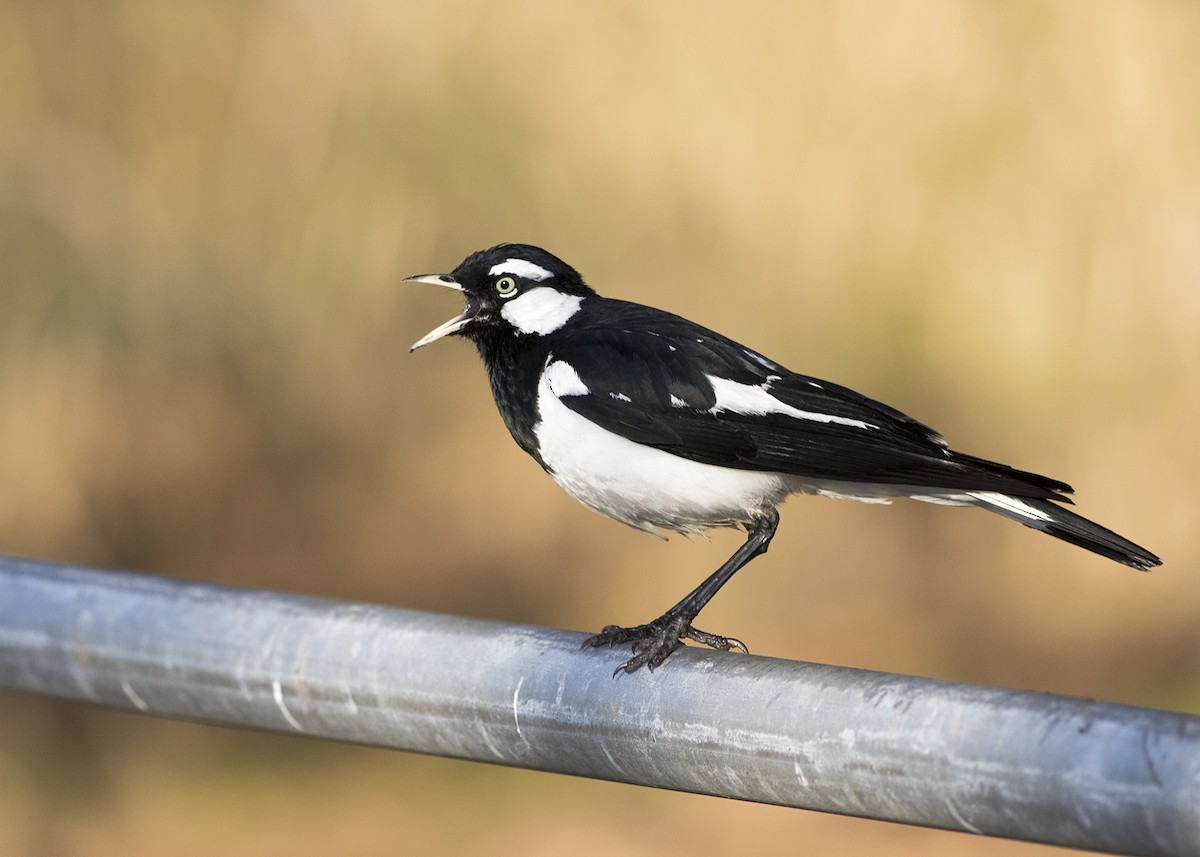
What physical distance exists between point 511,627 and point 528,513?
3.32 metres

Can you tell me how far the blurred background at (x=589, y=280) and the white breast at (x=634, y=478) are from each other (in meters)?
2.30

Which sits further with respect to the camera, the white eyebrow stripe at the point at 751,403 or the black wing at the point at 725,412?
the white eyebrow stripe at the point at 751,403

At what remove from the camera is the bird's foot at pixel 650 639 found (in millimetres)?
1801

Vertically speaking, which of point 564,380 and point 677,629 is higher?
point 564,380

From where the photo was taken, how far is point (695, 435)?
8.21 ft

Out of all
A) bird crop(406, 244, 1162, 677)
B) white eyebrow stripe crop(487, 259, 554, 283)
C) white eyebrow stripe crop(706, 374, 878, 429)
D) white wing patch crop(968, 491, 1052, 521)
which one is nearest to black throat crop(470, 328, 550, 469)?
bird crop(406, 244, 1162, 677)

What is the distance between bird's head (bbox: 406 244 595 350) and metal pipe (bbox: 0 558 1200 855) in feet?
3.04

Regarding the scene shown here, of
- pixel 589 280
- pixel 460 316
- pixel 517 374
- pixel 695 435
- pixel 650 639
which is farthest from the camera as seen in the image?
pixel 589 280

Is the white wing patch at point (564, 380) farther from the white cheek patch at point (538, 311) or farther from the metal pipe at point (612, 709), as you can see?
the metal pipe at point (612, 709)

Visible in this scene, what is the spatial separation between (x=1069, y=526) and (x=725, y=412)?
23.4 inches

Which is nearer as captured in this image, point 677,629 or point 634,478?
point 677,629

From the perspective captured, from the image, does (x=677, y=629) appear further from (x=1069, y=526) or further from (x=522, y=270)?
(x=522, y=270)

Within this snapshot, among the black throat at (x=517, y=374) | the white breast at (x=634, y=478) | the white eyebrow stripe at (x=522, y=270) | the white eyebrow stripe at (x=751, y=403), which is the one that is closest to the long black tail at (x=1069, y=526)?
the white eyebrow stripe at (x=751, y=403)

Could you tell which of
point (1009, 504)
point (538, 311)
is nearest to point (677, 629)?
point (1009, 504)
